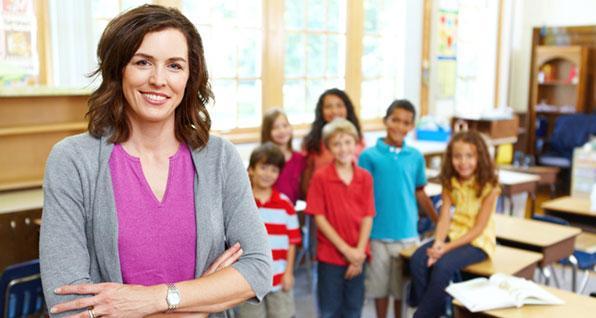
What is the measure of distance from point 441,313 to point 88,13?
9.77ft

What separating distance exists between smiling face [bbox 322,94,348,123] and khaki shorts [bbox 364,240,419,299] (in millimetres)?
912

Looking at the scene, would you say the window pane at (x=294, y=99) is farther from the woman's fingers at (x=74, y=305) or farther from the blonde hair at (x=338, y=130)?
the woman's fingers at (x=74, y=305)

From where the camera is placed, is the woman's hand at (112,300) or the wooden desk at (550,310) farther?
the wooden desk at (550,310)

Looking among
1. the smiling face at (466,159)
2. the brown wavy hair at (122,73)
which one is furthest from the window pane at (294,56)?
the brown wavy hair at (122,73)

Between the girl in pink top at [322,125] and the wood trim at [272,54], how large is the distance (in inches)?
61.0

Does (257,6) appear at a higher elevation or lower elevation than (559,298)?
higher

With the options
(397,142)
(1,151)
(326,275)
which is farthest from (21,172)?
(397,142)

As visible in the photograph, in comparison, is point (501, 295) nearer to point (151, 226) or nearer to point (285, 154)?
point (151, 226)

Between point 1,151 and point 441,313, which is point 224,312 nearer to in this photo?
point 441,313

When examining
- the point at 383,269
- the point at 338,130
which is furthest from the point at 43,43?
the point at 383,269

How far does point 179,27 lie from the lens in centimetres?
107

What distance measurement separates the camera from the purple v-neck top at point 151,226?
105cm

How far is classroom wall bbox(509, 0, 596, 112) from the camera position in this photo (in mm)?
7753

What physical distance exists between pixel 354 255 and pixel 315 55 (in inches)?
128
